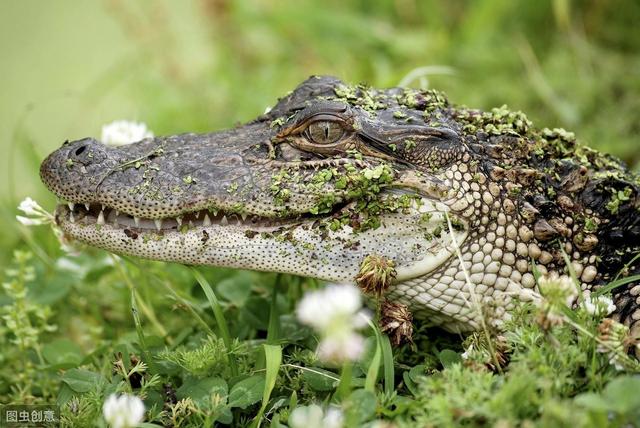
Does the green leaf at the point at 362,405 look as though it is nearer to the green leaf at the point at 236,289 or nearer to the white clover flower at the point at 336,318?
the white clover flower at the point at 336,318

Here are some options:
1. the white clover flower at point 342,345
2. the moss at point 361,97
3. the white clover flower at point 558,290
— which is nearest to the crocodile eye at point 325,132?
the moss at point 361,97

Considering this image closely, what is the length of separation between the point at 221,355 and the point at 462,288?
0.90 metres

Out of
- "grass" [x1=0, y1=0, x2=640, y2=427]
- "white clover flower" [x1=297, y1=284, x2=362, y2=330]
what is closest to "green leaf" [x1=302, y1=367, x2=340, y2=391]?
"grass" [x1=0, y1=0, x2=640, y2=427]

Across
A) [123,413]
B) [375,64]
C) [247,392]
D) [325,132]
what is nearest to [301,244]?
[325,132]

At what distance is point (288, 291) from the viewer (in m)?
3.09

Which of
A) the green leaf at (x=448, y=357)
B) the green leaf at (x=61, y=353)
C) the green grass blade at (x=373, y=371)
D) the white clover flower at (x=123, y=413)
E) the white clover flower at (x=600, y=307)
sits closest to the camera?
the white clover flower at (x=123, y=413)

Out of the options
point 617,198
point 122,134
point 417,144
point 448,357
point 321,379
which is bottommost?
point 321,379

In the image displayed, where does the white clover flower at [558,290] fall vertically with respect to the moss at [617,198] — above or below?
below

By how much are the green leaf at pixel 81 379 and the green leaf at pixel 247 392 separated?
0.48 meters

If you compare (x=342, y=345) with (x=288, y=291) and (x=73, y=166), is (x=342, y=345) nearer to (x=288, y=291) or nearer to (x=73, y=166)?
(x=73, y=166)

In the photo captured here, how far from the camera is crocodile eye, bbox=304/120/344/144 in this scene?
255cm

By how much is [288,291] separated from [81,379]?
39.7 inches

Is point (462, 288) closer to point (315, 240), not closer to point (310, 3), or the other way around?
point (315, 240)

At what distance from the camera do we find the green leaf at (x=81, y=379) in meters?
2.37
